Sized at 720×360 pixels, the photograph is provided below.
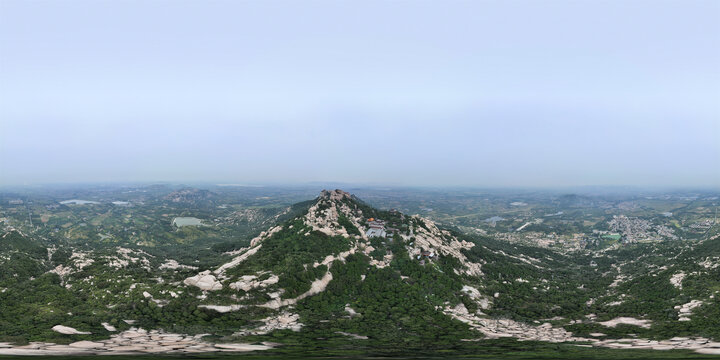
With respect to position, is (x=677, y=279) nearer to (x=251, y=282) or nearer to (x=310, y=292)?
Answer: (x=310, y=292)

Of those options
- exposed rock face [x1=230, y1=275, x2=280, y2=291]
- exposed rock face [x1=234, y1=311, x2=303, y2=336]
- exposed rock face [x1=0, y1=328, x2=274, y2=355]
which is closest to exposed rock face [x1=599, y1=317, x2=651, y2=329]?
exposed rock face [x1=234, y1=311, x2=303, y2=336]

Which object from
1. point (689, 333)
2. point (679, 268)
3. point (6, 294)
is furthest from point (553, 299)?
point (6, 294)

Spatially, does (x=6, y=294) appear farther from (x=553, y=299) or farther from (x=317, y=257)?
(x=553, y=299)

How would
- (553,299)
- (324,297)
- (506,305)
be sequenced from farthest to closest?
(553,299) → (506,305) → (324,297)

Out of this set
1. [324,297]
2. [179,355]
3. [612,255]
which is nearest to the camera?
[179,355]

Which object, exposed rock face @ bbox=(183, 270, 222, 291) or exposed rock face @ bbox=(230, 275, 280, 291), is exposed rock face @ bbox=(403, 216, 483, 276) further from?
exposed rock face @ bbox=(183, 270, 222, 291)

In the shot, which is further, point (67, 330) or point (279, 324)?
point (279, 324)

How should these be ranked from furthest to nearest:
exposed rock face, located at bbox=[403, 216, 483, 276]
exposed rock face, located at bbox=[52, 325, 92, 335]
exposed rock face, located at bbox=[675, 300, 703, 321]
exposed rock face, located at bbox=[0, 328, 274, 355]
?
exposed rock face, located at bbox=[403, 216, 483, 276]
exposed rock face, located at bbox=[675, 300, 703, 321]
exposed rock face, located at bbox=[52, 325, 92, 335]
exposed rock face, located at bbox=[0, 328, 274, 355]

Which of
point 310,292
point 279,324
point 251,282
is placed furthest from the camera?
point 310,292

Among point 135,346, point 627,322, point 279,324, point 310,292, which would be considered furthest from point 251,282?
point 627,322
